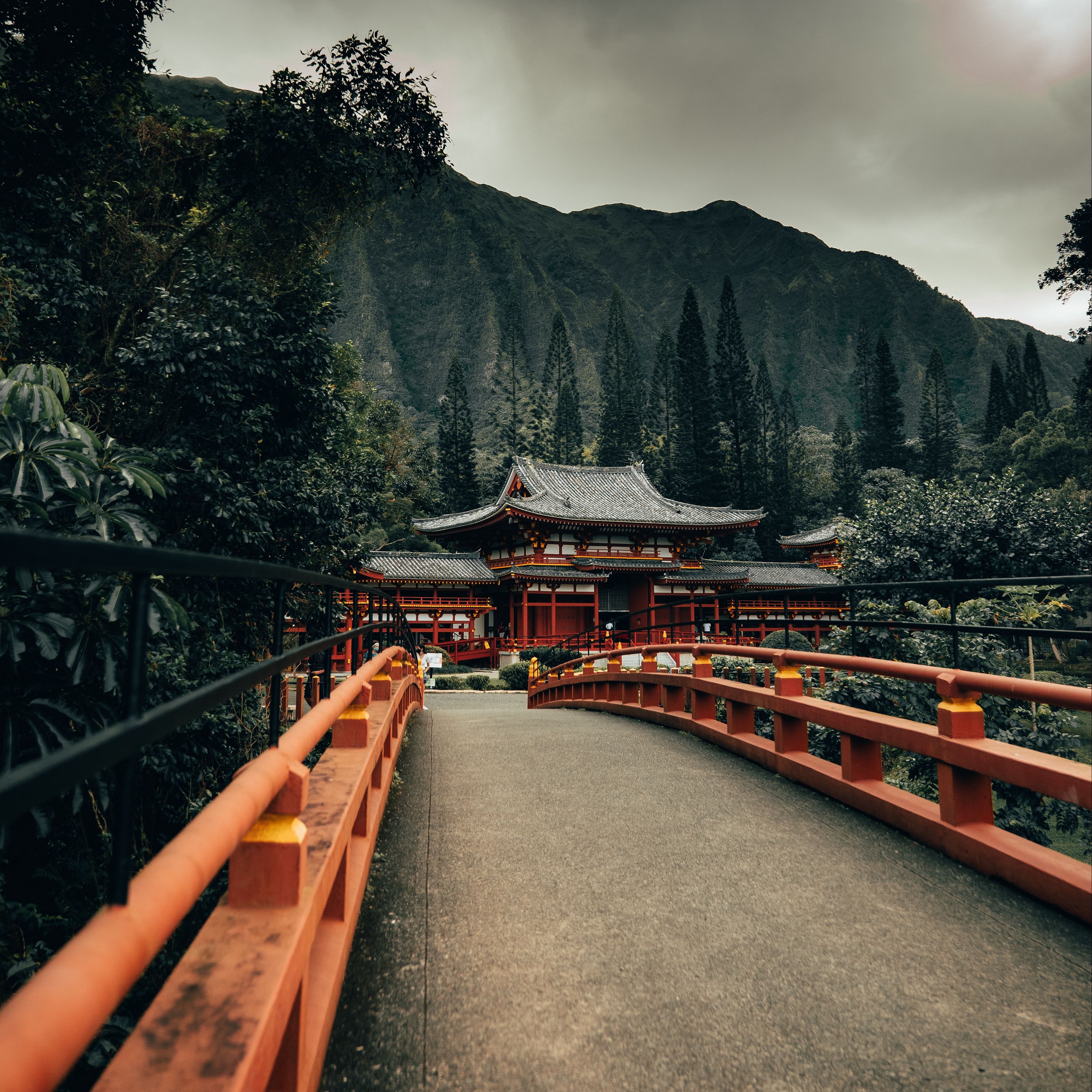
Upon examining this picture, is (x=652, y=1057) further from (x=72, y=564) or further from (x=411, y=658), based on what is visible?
(x=411, y=658)

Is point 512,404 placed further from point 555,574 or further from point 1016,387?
point 1016,387

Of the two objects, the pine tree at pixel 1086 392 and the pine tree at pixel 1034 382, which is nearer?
the pine tree at pixel 1086 392

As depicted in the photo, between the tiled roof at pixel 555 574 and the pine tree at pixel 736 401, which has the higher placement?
the pine tree at pixel 736 401

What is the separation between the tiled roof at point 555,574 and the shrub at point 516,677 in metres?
4.04

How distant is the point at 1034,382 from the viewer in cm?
7025

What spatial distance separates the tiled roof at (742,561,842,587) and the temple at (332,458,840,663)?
139 centimetres

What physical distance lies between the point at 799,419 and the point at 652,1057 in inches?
5334

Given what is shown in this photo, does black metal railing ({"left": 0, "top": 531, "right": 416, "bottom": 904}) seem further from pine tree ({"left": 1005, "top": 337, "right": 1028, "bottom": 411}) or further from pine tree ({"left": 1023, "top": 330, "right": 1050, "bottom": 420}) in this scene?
pine tree ({"left": 1005, "top": 337, "right": 1028, "bottom": 411})

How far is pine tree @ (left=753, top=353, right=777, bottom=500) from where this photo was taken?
55.5 m

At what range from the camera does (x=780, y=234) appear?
17162cm

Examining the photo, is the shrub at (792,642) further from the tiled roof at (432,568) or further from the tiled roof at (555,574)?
the tiled roof at (432,568)

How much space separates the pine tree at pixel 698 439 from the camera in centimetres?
5053

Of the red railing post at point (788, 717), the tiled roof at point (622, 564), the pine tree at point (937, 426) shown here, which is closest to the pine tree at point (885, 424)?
the pine tree at point (937, 426)

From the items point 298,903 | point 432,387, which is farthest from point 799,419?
point 298,903
